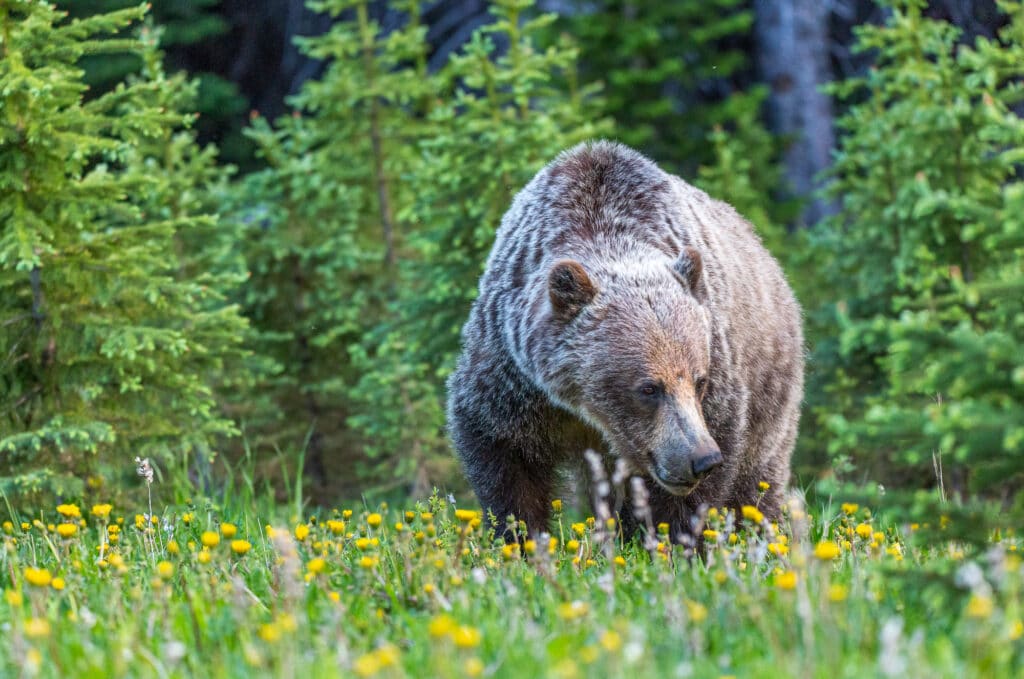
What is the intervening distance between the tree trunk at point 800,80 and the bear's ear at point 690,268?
1088cm

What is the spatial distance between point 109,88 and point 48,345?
1177 cm

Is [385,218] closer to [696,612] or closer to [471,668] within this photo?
[696,612]

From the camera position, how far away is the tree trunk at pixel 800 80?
16.0 metres

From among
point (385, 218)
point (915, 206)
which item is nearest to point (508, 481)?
point (915, 206)

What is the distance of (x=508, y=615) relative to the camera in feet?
11.6

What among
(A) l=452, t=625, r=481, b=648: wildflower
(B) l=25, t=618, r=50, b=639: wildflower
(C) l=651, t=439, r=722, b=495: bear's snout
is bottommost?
(C) l=651, t=439, r=722, b=495: bear's snout

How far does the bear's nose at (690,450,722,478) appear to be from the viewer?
189 inches

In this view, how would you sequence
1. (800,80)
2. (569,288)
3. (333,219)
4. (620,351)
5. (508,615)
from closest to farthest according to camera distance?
(508,615) < (620,351) < (569,288) < (333,219) < (800,80)

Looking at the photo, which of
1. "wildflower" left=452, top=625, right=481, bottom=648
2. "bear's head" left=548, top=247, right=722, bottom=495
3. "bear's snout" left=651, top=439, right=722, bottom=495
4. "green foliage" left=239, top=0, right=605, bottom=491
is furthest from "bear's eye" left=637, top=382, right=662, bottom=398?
"green foliage" left=239, top=0, right=605, bottom=491

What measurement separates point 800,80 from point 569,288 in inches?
458

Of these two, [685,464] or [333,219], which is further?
[333,219]

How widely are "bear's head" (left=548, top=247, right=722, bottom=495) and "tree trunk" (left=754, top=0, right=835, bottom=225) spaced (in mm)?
10959

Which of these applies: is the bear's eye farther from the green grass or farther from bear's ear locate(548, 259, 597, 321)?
the green grass

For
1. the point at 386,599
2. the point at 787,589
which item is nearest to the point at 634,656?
the point at 787,589
